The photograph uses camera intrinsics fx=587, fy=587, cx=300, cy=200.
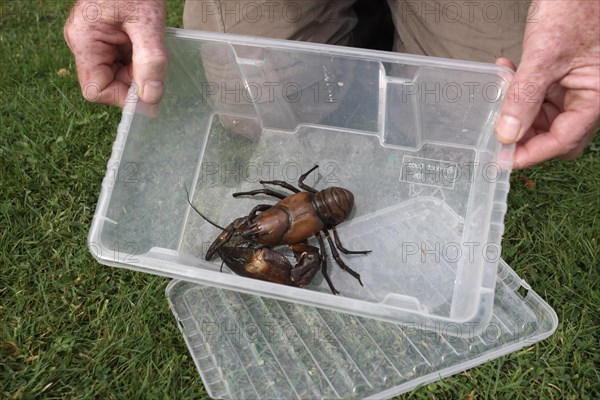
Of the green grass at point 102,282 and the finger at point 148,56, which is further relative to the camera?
the green grass at point 102,282

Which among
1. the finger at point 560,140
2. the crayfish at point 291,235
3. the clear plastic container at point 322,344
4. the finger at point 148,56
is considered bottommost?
the clear plastic container at point 322,344

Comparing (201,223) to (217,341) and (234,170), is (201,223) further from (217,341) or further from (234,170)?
(217,341)

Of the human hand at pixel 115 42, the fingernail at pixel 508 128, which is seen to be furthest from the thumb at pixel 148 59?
the fingernail at pixel 508 128

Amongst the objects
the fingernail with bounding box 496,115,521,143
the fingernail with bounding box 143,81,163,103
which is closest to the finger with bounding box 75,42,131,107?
the fingernail with bounding box 143,81,163,103

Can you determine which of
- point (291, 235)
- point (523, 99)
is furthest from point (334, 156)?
point (523, 99)

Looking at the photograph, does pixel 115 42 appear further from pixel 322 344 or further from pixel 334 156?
pixel 322 344

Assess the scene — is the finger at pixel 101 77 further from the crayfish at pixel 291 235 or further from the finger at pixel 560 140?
the finger at pixel 560 140

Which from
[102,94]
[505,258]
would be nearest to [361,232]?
[505,258]
